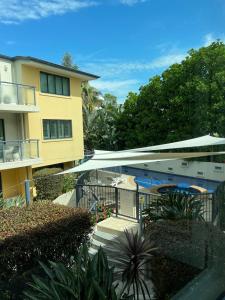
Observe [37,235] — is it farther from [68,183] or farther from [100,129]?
[100,129]

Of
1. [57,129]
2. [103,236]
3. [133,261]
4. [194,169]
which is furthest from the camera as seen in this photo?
[194,169]

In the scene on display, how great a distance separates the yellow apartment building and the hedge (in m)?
8.89

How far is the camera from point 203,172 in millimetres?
23422

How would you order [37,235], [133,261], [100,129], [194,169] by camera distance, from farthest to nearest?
[100,129] < [194,169] < [37,235] < [133,261]

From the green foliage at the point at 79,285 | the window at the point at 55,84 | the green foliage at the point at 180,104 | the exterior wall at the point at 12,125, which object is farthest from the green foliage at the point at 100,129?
the green foliage at the point at 79,285

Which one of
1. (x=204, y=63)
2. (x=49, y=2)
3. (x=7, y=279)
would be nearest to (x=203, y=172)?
(x=204, y=63)

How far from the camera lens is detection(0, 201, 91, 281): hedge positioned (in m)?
6.09

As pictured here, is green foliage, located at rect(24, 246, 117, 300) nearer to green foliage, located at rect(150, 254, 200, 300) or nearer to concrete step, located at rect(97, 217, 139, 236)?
green foliage, located at rect(150, 254, 200, 300)

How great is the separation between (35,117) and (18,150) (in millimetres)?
3260

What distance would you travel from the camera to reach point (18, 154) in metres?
17.0

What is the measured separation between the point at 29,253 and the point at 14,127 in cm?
1377

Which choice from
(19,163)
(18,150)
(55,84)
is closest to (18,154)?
(18,150)

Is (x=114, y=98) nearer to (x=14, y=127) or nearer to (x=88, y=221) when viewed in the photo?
(x=14, y=127)

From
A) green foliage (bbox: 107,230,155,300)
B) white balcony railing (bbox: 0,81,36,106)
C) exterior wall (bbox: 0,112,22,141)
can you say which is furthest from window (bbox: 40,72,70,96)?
green foliage (bbox: 107,230,155,300)
